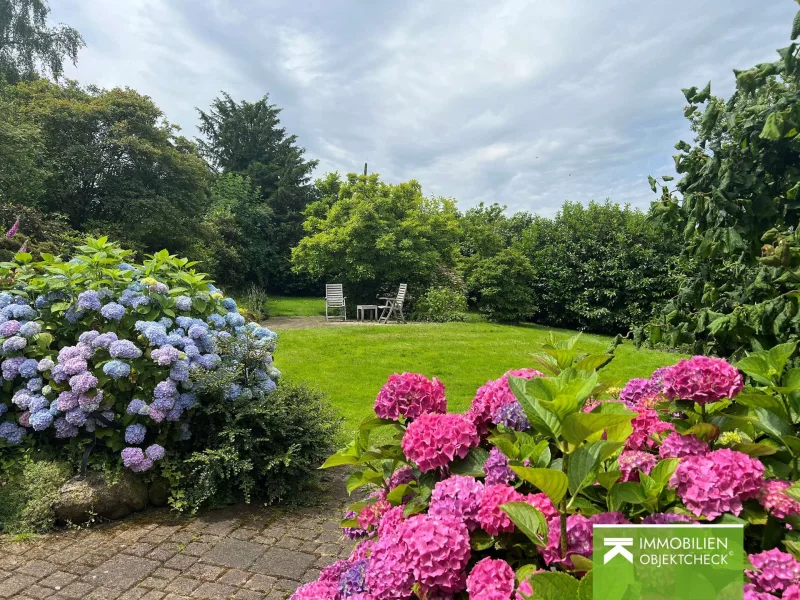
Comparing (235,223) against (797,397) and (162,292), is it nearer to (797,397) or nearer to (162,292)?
(162,292)

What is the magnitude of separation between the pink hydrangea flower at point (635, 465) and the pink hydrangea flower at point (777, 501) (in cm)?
18

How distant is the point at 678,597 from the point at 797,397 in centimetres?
66

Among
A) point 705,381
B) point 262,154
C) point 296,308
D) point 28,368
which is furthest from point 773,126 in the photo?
point 262,154

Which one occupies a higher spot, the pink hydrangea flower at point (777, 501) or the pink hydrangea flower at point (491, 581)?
the pink hydrangea flower at point (777, 501)

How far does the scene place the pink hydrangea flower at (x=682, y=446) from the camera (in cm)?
107

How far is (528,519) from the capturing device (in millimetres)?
902

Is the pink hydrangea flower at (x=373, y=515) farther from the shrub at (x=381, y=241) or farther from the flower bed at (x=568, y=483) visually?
the shrub at (x=381, y=241)

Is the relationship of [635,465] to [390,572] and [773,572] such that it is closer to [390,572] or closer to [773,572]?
[773,572]

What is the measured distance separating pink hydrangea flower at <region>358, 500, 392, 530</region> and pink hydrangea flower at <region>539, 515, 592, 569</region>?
48 cm

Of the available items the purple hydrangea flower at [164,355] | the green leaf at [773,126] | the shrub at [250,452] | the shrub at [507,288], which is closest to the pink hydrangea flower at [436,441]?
the green leaf at [773,126]

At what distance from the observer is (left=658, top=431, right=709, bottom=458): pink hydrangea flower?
1.07 metres

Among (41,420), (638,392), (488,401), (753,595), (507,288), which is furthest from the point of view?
(507,288)

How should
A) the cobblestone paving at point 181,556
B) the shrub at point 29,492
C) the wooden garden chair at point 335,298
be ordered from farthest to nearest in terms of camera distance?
the wooden garden chair at point 335,298, the shrub at point 29,492, the cobblestone paving at point 181,556

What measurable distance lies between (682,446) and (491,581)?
500mm
